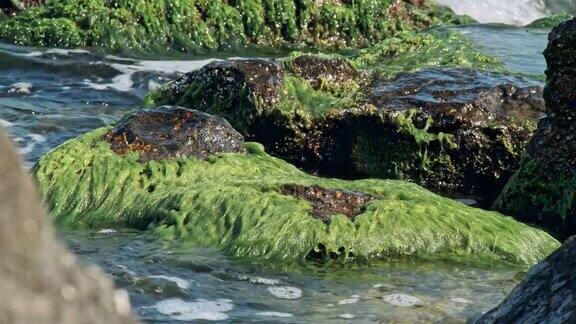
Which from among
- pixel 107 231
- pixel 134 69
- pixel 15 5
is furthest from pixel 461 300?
pixel 15 5

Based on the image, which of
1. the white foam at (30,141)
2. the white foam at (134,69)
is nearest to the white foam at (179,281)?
the white foam at (30,141)

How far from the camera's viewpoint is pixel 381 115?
796cm

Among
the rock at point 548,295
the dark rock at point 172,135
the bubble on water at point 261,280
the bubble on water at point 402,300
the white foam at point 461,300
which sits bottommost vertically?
the bubble on water at point 261,280

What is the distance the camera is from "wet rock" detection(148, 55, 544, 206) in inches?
308

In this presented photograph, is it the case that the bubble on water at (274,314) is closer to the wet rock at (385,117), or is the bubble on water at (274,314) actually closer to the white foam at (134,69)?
the wet rock at (385,117)

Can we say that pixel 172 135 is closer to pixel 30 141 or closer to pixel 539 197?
pixel 30 141

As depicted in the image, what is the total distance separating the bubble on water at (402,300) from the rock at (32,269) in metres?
4.13

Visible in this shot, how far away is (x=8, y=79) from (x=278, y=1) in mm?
4253

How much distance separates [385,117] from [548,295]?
4513 millimetres

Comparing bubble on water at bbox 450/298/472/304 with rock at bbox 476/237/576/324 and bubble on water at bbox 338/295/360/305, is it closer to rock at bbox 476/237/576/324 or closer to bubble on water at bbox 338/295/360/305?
bubble on water at bbox 338/295/360/305

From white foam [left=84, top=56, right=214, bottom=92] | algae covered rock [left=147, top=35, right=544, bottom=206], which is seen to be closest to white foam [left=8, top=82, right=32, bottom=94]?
white foam [left=84, top=56, right=214, bottom=92]

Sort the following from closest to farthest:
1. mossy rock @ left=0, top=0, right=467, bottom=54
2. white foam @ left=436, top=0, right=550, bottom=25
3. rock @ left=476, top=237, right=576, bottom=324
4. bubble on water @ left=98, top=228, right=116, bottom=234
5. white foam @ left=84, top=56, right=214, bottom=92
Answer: rock @ left=476, top=237, right=576, bottom=324 < bubble on water @ left=98, top=228, right=116, bottom=234 < white foam @ left=84, top=56, right=214, bottom=92 < mossy rock @ left=0, top=0, right=467, bottom=54 < white foam @ left=436, top=0, right=550, bottom=25

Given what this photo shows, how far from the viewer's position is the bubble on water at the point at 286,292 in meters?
5.22

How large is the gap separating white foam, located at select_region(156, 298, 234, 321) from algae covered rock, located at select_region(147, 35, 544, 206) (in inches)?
123
